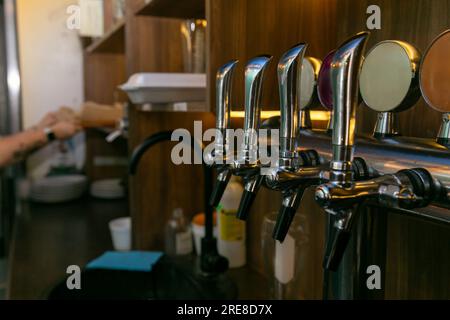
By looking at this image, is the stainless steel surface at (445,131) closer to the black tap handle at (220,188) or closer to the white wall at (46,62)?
the black tap handle at (220,188)

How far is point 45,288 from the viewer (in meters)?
1.29

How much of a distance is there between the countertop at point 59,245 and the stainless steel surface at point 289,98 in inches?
27.5

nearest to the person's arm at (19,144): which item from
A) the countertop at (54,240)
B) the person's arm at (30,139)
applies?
the person's arm at (30,139)

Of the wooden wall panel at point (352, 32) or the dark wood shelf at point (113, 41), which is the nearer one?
the wooden wall panel at point (352, 32)

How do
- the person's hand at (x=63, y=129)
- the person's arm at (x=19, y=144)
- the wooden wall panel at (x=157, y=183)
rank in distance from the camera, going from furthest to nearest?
1. the person's hand at (x=63, y=129)
2. the person's arm at (x=19, y=144)
3. the wooden wall panel at (x=157, y=183)

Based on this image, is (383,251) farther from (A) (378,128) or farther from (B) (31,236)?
(B) (31,236)

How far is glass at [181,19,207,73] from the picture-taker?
3.84 feet

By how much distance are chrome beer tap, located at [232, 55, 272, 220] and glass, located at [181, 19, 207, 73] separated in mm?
595

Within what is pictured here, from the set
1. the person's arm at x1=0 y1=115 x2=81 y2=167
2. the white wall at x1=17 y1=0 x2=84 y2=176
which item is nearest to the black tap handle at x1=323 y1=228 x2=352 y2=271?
the person's arm at x1=0 y1=115 x2=81 y2=167

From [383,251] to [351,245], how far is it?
52 millimetres

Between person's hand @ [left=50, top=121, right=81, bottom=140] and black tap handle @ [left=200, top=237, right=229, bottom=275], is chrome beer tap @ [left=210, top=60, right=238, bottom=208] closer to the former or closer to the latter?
black tap handle @ [left=200, top=237, right=229, bottom=275]

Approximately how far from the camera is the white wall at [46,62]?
2678 millimetres

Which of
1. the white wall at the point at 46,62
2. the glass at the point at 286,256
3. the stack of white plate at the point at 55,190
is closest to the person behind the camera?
the glass at the point at 286,256

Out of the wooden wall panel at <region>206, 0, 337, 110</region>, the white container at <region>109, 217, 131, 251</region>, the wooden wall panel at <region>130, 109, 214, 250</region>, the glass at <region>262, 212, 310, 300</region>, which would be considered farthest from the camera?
the white container at <region>109, 217, 131, 251</region>
